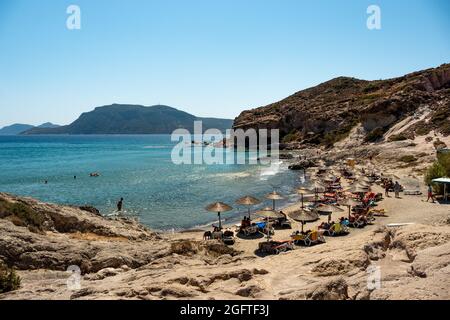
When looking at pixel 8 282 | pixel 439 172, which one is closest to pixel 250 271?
pixel 8 282

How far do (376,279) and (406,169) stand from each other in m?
38.2

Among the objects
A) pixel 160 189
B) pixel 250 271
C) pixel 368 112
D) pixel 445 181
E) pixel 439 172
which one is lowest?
pixel 160 189

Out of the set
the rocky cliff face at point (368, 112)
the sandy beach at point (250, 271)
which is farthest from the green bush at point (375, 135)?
the sandy beach at point (250, 271)

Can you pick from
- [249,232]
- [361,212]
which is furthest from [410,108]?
[249,232]

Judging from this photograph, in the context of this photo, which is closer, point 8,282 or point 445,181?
point 8,282

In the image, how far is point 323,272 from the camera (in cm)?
784

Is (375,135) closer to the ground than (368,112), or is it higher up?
closer to the ground

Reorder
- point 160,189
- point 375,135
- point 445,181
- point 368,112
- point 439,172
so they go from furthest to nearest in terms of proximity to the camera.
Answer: point 368,112 < point 375,135 < point 160,189 < point 439,172 < point 445,181

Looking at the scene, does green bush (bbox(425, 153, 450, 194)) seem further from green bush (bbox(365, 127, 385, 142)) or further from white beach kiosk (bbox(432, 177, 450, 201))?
green bush (bbox(365, 127, 385, 142))

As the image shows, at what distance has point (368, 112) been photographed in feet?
238

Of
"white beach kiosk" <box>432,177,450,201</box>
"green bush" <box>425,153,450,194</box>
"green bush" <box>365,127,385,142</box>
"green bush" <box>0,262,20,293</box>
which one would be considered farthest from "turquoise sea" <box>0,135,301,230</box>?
"green bush" <box>365,127,385,142</box>

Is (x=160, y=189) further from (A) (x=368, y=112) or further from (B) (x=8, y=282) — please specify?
(A) (x=368, y=112)
